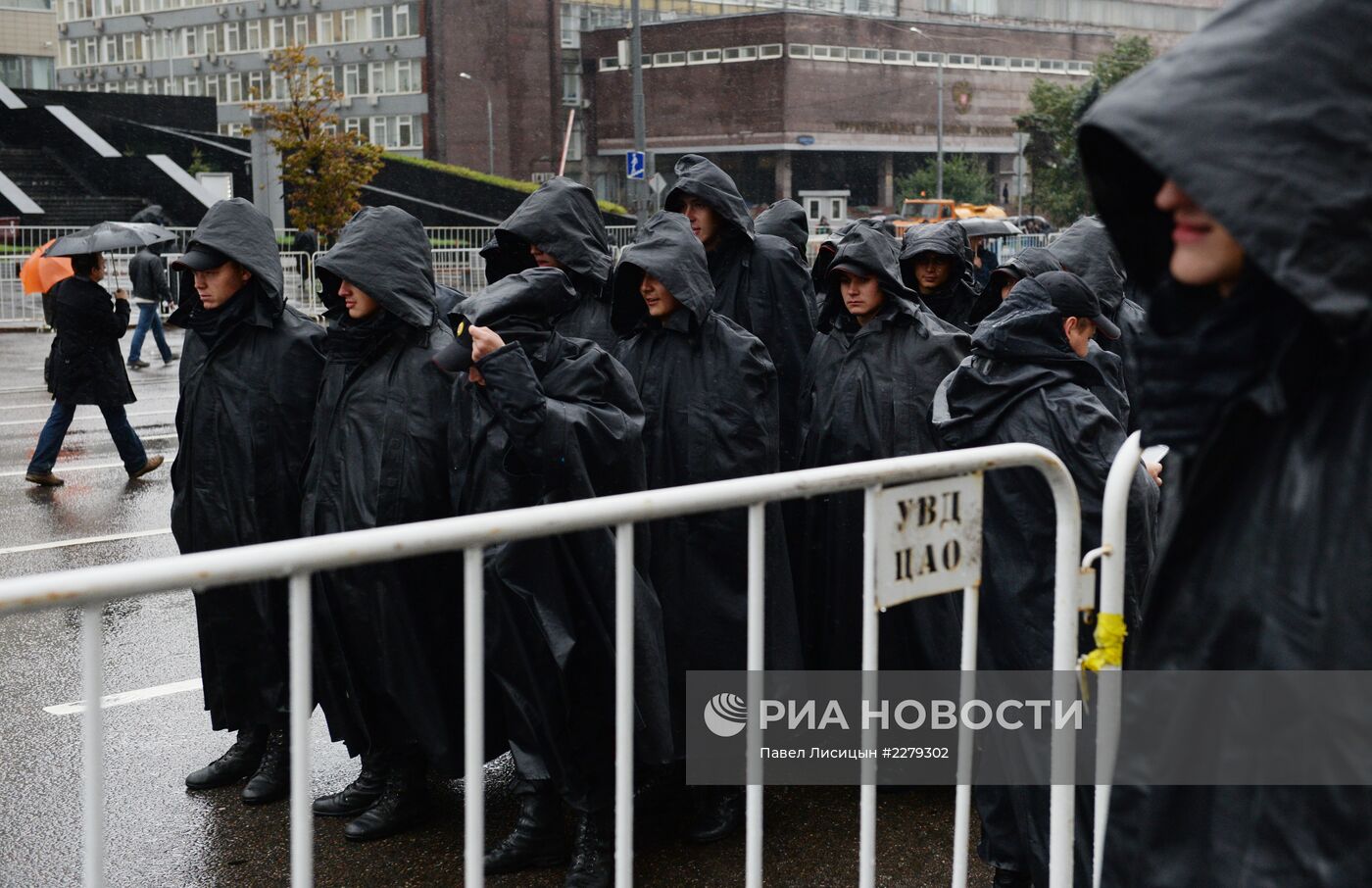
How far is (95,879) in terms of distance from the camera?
227 cm

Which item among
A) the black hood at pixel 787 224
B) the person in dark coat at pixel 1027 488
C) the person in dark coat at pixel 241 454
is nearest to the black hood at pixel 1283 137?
the person in dark coat at pixel 1027 488

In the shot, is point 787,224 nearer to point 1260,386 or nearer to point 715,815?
point 715,815

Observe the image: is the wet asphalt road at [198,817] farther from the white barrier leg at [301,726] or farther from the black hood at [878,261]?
the white barrier leg at [301,726]

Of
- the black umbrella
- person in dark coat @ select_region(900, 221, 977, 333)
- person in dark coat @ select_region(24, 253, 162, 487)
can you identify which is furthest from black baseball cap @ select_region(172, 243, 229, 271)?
person in dark coat @ select_region(24, 253, 162, 487)

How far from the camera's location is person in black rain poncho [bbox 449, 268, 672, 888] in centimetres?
457

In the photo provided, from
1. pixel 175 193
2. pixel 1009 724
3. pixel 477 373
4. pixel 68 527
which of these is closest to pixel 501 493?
pixel 477 373

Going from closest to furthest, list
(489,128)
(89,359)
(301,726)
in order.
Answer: (301,726) → (89,359) → (489,128)

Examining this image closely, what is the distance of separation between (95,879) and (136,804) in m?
3.27

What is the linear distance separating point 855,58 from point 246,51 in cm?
3004

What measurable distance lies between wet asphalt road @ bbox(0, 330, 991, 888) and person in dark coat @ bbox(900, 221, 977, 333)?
9.80 ft

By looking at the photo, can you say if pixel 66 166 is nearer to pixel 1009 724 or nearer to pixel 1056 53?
pixel 1009 724

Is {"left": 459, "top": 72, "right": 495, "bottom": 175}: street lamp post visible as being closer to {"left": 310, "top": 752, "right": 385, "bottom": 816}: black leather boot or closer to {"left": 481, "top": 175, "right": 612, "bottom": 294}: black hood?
{"left": 481, "top": 175, "right": 612, "bottom": 294}: black hood

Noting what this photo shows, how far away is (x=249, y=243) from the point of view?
18.7ft

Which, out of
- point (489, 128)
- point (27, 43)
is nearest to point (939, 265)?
point (27, 43)
